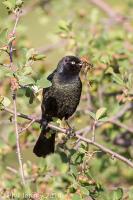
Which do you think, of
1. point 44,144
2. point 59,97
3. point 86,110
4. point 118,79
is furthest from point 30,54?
point 86,110

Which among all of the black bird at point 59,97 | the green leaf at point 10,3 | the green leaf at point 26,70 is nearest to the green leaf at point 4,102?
the green leaf at point 26,70

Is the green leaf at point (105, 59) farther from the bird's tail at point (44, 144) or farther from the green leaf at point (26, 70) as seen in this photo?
the green leaf at point (26, 70)

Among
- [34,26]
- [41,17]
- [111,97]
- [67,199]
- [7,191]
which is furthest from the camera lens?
[34,26]

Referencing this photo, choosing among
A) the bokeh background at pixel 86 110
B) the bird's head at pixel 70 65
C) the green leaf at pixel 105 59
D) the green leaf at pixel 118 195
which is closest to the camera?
the green leaf at pixel 118 195

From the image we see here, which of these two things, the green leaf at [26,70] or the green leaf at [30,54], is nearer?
the green leaf at [26,70]

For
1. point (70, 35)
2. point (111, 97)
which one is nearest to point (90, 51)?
point (70, 35)

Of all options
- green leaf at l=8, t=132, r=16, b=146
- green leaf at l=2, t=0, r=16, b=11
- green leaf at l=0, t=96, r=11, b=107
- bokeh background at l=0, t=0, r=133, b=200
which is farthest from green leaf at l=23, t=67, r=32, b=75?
green leaf at l=8, t=132, r=16, b=146

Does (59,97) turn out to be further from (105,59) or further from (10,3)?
(10,3)

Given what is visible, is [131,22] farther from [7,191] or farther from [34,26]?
[34,26]
